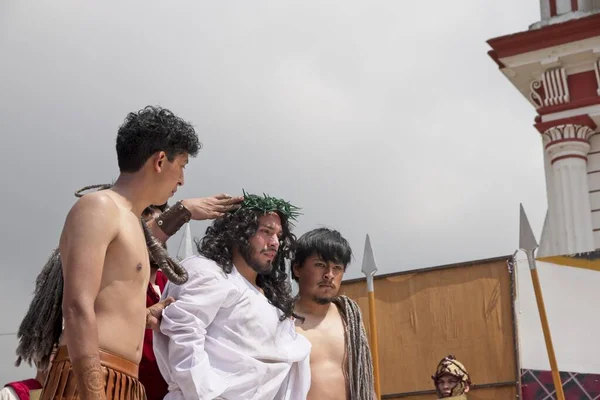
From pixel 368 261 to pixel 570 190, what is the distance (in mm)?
3659

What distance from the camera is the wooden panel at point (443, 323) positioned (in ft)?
22.2

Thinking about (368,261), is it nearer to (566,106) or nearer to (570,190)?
(570,190)

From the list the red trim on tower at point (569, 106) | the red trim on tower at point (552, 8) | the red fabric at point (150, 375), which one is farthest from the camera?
the red trim on tower at point (552, 8)

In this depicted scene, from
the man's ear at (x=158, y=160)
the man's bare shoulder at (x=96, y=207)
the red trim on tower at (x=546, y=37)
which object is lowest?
the man's bare shoulder at (x=96, y=207)

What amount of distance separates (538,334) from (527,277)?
39cm

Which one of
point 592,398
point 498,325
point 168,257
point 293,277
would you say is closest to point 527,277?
point 498,325

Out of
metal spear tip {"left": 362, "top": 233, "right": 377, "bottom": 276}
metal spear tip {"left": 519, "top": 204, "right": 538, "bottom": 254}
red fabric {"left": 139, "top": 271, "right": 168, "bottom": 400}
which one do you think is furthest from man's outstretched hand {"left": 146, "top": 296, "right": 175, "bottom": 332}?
metal spear tip {"left": 519, "top": 204, "right": 538, "bottom": 254}

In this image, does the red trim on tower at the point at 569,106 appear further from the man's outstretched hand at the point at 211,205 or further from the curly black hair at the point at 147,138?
the curly black hair at the point at 147,138

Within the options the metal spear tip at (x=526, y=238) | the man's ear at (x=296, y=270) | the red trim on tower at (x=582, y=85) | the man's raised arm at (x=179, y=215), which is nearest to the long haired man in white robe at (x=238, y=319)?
the man's raised arm at (x=179, y=215)

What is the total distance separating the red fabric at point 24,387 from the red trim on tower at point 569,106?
6381 millimetres

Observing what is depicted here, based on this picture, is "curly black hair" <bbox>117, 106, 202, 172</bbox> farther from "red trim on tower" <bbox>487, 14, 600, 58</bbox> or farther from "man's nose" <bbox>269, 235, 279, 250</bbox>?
"red trim on tower" <bbox>487, 14, 600, 58</bbox>

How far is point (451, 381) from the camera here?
605 centimetres

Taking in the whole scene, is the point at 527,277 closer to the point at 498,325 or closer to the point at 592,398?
the point at 498,325

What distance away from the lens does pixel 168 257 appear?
3684mm
